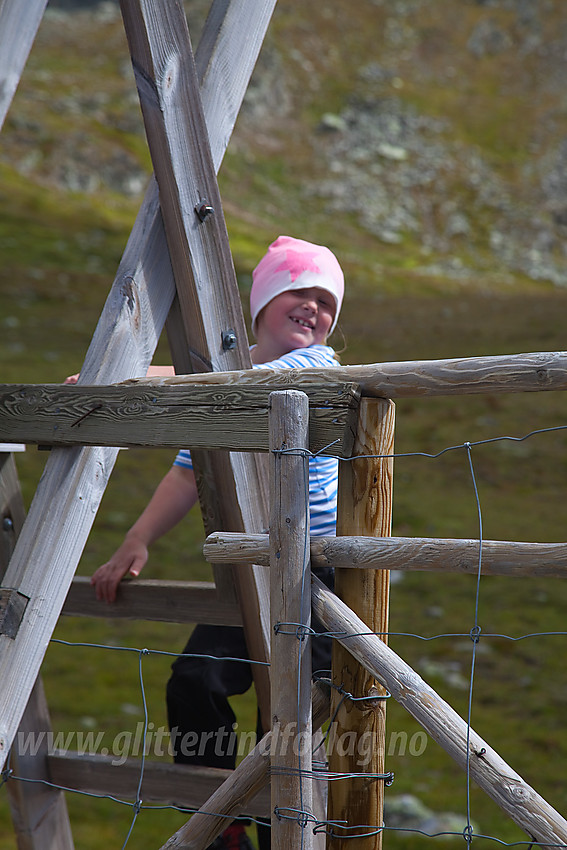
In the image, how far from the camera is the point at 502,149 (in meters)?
59.3

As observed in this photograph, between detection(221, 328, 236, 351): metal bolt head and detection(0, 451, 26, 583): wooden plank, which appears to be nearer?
detection(221, 328, 236, 351): metal bolt head

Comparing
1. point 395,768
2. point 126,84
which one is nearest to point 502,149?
point 126,84

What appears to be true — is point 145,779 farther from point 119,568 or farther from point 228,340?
point 228,340

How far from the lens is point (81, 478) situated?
319 centimetres

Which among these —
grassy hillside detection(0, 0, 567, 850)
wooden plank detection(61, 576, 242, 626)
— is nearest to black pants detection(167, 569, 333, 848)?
wooden plank detection(61, 576, 242, 626)

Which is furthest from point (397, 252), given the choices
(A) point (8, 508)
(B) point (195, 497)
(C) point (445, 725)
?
(C) point (445, 725)

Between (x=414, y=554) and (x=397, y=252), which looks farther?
(x=397, y=252)

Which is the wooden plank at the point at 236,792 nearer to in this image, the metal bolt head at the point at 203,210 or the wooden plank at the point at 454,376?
the wooden plank at the point at 454,376

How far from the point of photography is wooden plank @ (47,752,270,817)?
381cm

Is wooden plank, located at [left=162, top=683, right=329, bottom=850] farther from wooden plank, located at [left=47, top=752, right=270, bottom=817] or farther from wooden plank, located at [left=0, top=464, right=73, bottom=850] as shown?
wooden plank, located at [left=0, top=464, right=73, bottom=850]

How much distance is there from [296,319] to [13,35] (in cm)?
139

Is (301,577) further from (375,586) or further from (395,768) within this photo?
(395,768)

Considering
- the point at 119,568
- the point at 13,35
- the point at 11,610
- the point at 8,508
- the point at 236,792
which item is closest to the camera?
the point at 236,792

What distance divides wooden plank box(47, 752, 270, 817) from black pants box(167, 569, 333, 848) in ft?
0.26
